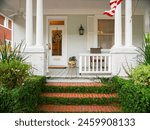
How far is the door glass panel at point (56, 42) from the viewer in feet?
36.7

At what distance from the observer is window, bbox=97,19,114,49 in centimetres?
1100

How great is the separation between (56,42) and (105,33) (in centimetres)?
226

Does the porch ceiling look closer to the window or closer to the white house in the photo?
the white house

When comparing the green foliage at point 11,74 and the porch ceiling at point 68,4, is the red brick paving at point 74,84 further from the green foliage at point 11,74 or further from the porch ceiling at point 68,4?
the porch ceiling at point 68,4

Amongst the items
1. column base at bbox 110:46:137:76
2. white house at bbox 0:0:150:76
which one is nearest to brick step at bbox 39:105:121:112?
column base at bbox 110:46:137:76

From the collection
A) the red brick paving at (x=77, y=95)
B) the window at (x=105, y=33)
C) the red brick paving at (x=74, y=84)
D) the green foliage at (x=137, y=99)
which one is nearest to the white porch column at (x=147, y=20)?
the window at (x=105, y=33)

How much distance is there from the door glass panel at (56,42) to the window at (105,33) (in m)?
1.78

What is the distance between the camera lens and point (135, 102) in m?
4.47

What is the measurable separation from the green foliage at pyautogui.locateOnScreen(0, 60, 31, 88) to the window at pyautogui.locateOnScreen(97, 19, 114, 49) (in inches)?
249

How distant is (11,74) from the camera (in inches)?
199

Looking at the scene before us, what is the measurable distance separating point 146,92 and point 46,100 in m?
2.81

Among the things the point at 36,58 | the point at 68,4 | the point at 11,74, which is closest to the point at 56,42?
the point at 68,4

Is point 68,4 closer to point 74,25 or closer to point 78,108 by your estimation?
point 74,25

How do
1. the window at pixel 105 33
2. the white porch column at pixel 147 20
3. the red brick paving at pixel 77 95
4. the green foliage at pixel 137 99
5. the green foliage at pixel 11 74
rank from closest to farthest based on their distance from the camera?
1. the green foliage at pixel 137 99
2. the green foliage at pixel 11 74
3. the red brick paving at pixel 77 95
4. the white porch column at pixel 147 20
5. the window at pixel 105 33
